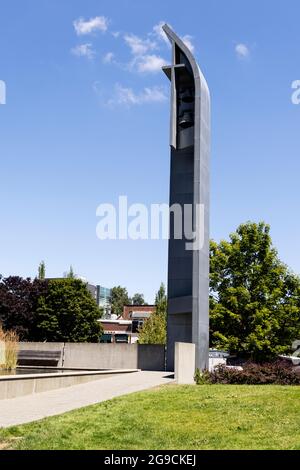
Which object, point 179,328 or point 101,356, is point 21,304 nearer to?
point 101,356

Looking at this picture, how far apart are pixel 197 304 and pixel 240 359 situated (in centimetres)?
1199

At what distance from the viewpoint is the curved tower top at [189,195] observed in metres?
23.0

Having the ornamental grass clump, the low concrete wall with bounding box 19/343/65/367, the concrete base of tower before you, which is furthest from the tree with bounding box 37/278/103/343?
the ornamental grass clump

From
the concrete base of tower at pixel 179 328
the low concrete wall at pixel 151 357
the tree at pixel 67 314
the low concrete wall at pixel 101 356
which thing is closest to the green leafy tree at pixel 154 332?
the low concrete wall at pixel 101 356

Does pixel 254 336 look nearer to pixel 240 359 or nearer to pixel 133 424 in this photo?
pixel 240 359

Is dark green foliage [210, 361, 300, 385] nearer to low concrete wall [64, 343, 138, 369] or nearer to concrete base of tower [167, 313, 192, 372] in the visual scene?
concrete base of tower [167, 313, 192, 372]

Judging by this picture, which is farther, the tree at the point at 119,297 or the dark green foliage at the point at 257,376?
the tree at the point at 119,297

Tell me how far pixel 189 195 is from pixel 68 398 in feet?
43.0

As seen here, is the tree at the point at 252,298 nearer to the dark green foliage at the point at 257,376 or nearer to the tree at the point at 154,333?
the tree at the point at 154,333

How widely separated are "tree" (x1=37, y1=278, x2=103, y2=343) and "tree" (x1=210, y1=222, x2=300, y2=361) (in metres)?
20.7

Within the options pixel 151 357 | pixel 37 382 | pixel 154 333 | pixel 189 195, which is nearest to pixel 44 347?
pixel 151 357

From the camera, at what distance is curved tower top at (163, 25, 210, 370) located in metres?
23.0

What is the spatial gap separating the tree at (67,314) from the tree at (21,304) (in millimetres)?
687
